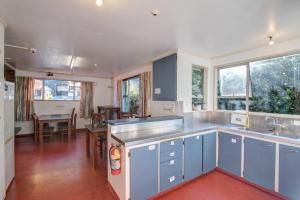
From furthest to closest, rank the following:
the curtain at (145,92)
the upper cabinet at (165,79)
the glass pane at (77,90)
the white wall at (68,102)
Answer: the glass pane at (77,90) < the white wall at (68,102) < the curtain at (145,92) < the upper cabinet at (165,79)

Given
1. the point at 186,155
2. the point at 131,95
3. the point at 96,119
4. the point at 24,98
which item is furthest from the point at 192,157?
the point at 24,98

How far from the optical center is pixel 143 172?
1.97m

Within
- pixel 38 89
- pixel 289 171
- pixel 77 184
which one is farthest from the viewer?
pixel 38 89

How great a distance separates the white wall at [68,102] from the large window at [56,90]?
0.59 ft

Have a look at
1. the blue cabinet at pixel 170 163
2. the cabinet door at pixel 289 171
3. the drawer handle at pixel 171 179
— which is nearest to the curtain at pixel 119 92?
the blue cabinet at pixel 170 163

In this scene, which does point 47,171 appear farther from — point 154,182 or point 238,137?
point 238,137

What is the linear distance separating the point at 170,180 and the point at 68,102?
5562 mm

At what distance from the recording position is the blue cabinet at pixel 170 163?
2.17 metres

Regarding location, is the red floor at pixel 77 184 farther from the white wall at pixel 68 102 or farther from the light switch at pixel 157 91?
the white wall at pixel 68 102

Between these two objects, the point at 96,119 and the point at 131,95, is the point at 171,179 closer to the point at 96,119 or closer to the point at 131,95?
the point at 96,119

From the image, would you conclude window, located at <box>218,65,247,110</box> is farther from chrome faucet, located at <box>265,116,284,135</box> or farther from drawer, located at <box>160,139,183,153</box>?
drawer, located at <box>160,139,183,153</box>

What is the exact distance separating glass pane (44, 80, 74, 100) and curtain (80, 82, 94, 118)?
0.43 metres

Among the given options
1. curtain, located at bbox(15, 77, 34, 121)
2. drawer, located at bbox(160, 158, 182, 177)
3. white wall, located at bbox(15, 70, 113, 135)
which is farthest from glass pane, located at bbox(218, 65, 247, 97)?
curtain, located at bbox(15, 77, 34, 121)

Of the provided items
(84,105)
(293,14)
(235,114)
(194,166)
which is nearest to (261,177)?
(194,166)
